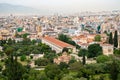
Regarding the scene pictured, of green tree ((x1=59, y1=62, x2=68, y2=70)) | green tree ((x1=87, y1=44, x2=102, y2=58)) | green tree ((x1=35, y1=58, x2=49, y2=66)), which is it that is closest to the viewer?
green tree ((x1=59, y1=62, x2=68, y2=70))

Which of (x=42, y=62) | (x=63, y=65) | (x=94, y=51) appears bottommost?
(x=94, y=51)

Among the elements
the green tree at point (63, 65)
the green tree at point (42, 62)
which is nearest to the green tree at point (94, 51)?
the green tree at point (42, 62)

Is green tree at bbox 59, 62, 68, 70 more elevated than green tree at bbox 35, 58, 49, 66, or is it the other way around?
green tree at bbox 59, 62, 68, 70

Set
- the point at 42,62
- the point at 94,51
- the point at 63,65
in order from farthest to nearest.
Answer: the point at 94,51, the point at 42,62, the point at 63,65

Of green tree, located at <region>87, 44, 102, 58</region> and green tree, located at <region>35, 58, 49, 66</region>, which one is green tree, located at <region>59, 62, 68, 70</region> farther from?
green tree, located at <region>87, 44, 102, 58</region>

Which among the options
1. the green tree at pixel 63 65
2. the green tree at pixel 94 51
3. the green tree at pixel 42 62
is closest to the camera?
the green tree at pixel 63 65

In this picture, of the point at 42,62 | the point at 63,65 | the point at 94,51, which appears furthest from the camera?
the point at 94,51

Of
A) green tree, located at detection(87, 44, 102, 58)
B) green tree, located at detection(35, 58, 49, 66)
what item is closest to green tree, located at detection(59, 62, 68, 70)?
green tree, located at detection(35, 58, 49, 66)

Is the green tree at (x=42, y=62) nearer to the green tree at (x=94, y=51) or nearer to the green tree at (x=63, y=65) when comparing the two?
the green tree at (x=63, y=65)

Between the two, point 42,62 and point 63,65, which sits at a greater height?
point 63,65

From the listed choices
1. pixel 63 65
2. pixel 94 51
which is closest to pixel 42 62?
pixel 63 65

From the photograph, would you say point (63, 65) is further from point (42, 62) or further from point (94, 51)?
point (94, 51)

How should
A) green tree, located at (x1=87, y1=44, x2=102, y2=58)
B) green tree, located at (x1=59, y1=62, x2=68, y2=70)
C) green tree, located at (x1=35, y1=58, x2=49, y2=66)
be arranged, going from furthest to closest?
green tree, located at (x1=87, y1=44, x2=102, y2=58) < green tree, located at (x1=35, y1=58, x2=49, y2=66) < green tree, located at (x1=59, y1=62, x2=68, y2=70)

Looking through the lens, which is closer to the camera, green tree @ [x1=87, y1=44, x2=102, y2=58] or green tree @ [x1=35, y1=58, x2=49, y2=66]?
green tree @ [x1=35, y1=58, x2=49, y2=66]
